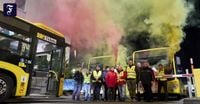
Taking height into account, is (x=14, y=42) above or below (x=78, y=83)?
above

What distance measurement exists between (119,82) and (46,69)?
289 centimetres

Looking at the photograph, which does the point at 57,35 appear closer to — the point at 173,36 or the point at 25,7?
the point at 173,36

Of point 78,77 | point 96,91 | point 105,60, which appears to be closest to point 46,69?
point 78,77

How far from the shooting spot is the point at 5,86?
10.3m

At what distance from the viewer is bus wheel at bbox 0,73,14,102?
10180mm

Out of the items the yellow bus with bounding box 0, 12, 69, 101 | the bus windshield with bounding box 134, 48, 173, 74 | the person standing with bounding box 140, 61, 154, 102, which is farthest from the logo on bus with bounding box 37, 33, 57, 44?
the bus windshield with bounding box 134, 48, 173, 74

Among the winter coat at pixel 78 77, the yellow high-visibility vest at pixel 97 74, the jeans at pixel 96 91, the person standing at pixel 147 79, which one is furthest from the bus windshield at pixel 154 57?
the winter coat at pixel 78 77

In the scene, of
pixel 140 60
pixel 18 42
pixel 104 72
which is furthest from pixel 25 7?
pixel 18 42

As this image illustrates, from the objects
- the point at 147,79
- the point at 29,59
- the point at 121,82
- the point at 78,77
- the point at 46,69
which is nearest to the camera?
the point at 29,59

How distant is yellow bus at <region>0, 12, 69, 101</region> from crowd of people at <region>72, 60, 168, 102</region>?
3.90 feet

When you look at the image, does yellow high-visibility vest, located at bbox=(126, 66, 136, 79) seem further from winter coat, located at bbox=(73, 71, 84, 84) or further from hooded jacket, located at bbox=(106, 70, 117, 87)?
winter coat, located at bbox=(73, 71, 84, 84)

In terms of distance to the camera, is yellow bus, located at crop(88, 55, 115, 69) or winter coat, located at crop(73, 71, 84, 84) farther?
yellow bus, located at crop(88, 55, 115, 69)

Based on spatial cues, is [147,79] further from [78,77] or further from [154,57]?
[154,57]

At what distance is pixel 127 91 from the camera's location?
45.9 ft
